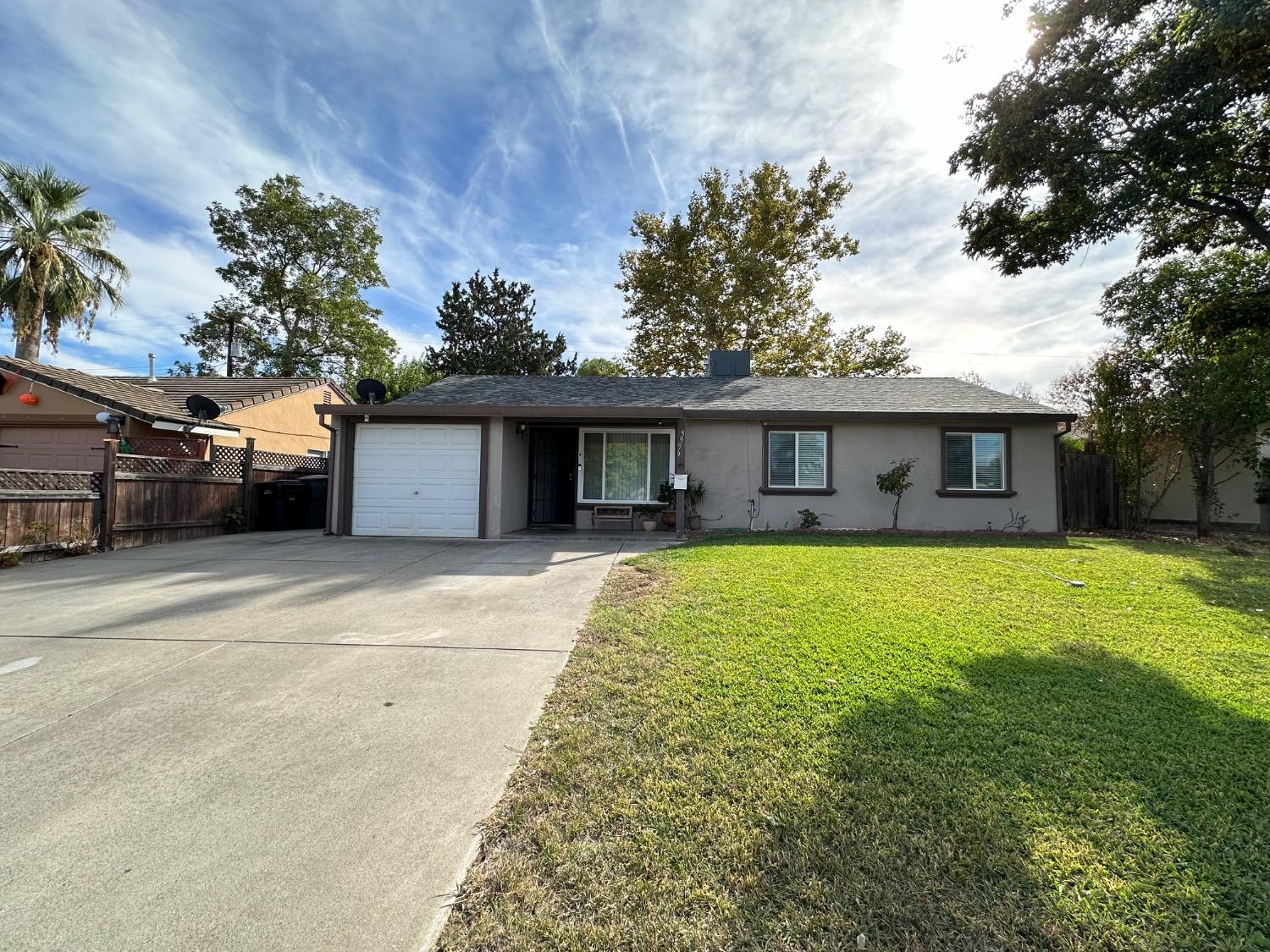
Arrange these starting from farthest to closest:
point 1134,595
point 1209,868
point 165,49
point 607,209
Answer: point 607,209 < point 165,49 < point 1134,595 < point 1209,868

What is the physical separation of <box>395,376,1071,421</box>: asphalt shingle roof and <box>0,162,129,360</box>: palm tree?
13172mm

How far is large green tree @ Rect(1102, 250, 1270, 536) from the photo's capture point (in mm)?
9797

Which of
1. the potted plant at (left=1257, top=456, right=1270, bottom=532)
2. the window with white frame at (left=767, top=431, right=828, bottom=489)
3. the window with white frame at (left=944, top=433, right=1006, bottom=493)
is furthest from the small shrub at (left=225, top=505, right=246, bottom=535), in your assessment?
the potted plant at (left=1257, top=456, right=1270, bottom=532)

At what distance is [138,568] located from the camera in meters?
6.52

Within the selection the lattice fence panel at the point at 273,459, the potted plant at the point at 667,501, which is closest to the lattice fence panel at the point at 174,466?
the lattice fence panel at the point at 273,459

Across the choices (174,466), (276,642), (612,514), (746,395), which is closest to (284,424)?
(174,466)

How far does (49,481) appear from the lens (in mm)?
7227

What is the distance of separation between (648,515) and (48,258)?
2006cm

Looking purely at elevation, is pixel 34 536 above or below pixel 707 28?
below

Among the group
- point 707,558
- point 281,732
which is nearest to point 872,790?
point 281,732

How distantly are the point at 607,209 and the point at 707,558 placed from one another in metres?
11.0

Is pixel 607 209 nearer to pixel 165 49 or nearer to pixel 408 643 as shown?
pixel 165 49

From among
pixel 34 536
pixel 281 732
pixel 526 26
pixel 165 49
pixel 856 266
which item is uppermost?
pixel 856 266

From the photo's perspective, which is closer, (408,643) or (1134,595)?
(408,643)
